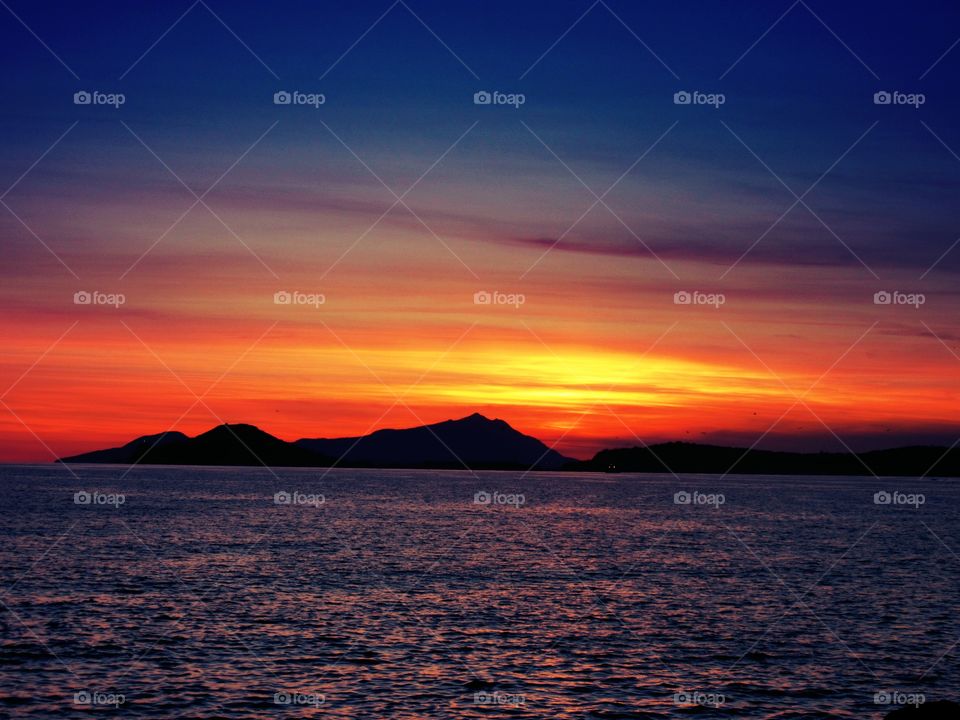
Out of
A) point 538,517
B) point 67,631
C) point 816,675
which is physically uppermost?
point 538,517

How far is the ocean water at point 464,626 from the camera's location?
111 ft

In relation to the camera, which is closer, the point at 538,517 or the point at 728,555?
the point at 728,555

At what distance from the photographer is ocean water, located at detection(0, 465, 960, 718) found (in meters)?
33.7

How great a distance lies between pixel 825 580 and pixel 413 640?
3636 centimetres

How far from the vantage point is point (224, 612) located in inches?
1908

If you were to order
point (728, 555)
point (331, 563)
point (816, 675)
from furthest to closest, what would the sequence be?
point (728, 555)
point (331, 563)
point (816, 675)

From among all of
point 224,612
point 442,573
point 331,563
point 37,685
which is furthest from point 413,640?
point 331,563

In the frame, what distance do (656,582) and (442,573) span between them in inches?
563

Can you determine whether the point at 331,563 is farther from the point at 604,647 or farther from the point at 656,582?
the point at 604,647

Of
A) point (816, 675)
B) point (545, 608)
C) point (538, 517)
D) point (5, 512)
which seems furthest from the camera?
point (538, 517)

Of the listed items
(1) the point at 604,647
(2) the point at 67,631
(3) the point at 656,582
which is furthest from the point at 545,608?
(2) the point at 67,631

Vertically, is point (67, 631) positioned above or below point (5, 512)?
below

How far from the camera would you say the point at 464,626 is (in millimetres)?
45688

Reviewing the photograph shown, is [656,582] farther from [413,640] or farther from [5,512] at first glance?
[5,512]
